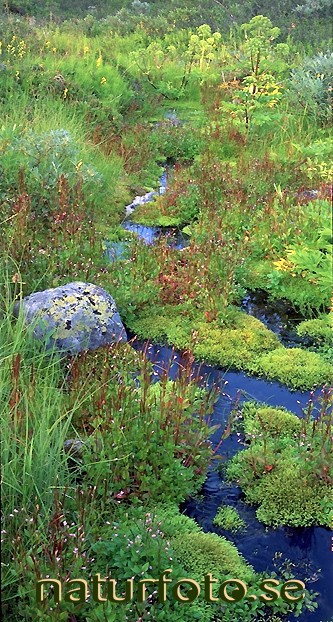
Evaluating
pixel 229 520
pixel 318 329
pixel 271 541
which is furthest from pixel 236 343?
pixel 271 541

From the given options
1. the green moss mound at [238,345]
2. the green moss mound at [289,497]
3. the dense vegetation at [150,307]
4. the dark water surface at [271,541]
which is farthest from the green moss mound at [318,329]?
the green moss mound at [289,497]

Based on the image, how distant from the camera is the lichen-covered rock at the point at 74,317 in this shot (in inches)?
→ 207

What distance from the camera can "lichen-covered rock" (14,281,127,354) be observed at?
5.27 metres

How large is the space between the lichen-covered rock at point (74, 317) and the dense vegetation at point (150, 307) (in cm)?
16

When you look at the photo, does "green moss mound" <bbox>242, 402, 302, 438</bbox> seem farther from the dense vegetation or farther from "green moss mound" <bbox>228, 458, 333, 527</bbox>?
"green moss mound" <bbox>228, 458, 333, 527</bbox>

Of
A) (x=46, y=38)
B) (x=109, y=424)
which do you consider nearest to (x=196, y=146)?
(x=46, y=38)

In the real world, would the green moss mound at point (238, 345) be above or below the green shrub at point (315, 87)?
below

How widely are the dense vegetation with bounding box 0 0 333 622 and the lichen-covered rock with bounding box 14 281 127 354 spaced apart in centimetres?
16

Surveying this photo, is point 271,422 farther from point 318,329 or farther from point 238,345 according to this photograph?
point 318,329

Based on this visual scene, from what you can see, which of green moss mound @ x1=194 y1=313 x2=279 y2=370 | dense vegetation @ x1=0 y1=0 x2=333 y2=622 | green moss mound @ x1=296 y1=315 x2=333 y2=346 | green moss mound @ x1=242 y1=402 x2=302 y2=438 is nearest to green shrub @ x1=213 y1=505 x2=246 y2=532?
dense vegetation @ x1=0 y1=0 x2=333 y2=622

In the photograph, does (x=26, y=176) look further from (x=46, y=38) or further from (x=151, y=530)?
(x=46, y=38)

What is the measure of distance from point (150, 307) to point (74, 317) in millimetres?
→ 1320

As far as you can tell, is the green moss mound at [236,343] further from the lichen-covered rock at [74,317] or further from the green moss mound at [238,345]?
the lichen-covered rock at [74,317]

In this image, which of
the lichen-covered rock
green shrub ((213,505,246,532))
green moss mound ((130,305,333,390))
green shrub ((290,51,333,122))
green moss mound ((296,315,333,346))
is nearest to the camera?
green shrub ((213,505,246,532))
